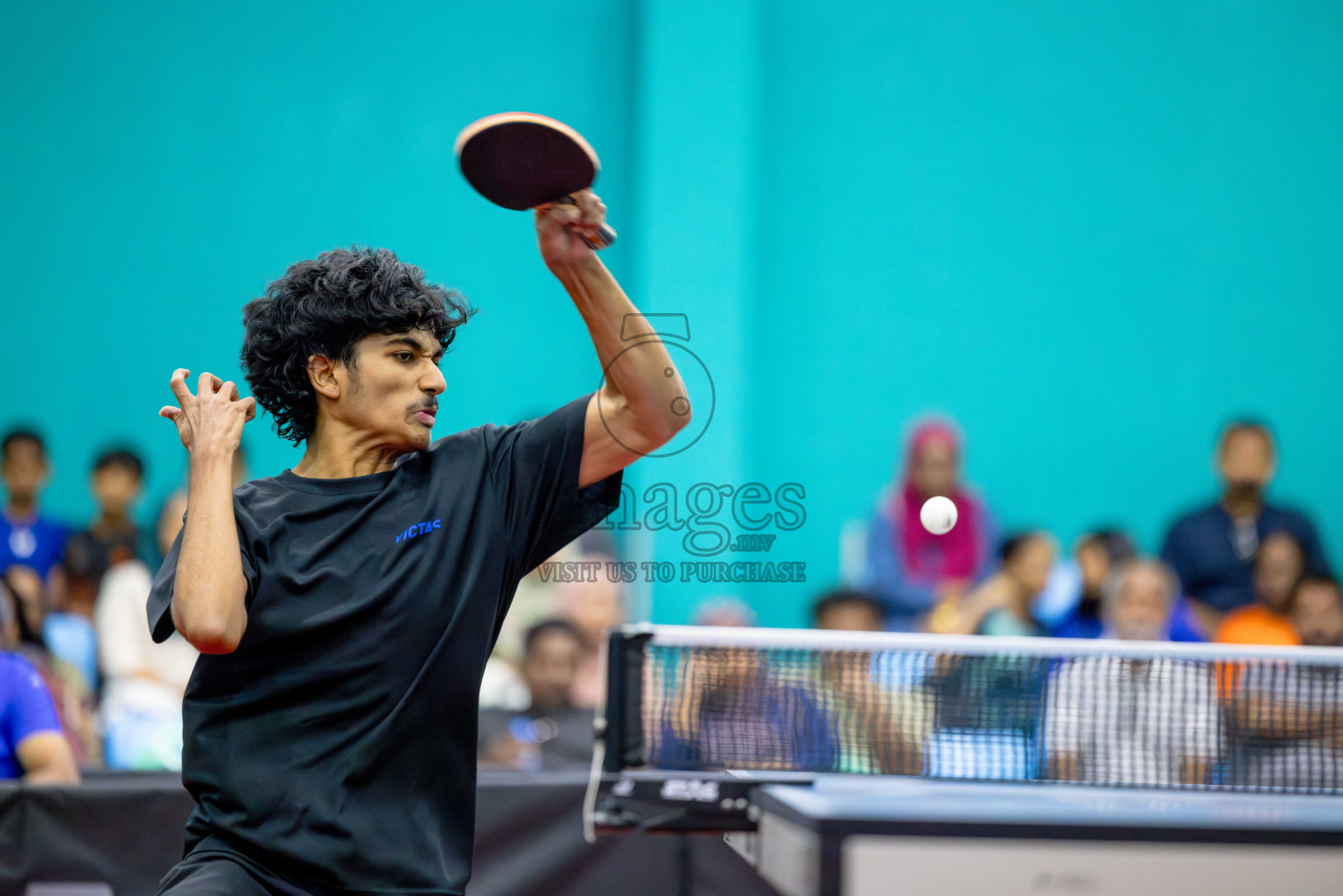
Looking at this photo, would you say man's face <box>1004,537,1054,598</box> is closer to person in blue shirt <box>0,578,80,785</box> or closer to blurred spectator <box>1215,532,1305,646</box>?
blurred spectator <box>1215,532,1305,646</box>

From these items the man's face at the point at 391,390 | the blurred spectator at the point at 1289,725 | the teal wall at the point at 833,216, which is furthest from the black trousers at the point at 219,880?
the teal wall at the point at 833,216

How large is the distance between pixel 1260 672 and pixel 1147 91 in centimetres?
642

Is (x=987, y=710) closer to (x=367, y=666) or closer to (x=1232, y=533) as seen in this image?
(x=367, y=666)

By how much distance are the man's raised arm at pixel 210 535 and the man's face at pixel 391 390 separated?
24 cm

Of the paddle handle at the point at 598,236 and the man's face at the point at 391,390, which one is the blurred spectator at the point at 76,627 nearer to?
the man's face at the point at 391,390

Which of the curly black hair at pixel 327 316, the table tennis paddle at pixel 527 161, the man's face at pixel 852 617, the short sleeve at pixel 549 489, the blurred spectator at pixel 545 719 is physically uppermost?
the table tennis paddle at pixel 527 161

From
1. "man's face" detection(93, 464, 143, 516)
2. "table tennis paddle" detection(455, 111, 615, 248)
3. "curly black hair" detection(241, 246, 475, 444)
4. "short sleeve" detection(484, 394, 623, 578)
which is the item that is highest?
"table tennis paddle" detection(455, 111, 615, 248)

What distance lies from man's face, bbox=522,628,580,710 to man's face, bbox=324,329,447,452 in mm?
2478

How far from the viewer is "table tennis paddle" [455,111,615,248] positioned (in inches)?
95.1

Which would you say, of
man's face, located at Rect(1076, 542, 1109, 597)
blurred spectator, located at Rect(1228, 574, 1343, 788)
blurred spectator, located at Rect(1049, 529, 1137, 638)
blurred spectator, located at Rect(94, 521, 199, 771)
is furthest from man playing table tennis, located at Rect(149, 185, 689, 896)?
man's face, located at Rect(1076, 542, 1109, 597)

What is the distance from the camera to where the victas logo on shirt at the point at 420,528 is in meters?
2.61

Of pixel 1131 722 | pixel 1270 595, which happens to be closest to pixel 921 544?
pixel 1270 595

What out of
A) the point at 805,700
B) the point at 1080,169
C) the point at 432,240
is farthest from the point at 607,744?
the point at 1080,169

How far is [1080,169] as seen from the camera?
816 cm
